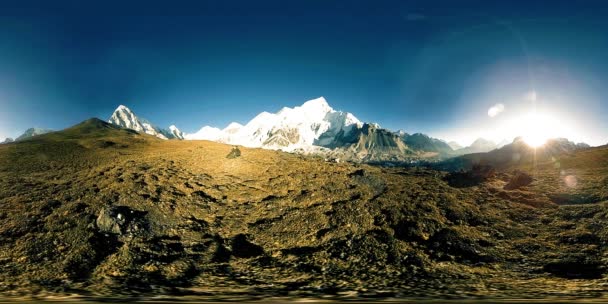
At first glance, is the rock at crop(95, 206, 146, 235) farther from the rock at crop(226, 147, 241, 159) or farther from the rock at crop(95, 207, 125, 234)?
the rock at crop(226, 147, 241, 159)

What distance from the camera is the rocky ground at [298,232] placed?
40.0 feet

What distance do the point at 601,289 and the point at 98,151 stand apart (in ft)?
151

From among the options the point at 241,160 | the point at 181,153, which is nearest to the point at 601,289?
the point at 241,160

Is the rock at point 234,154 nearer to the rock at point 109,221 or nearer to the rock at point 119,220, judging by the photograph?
the rock at point 119,220

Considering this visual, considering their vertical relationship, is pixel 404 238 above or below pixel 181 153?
below

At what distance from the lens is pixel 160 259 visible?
1572cm

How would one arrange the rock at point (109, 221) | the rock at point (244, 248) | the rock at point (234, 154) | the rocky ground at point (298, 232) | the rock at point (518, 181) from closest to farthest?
the rocky ground at point (298, 232) < the rock at point (244, 248) < the rock at point (109, 221) < the rock at point (518, 181) < the rock at point (234, 154)

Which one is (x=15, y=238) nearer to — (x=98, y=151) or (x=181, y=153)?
(x=181, y=153)

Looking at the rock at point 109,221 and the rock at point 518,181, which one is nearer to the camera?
the rock at point 109,221

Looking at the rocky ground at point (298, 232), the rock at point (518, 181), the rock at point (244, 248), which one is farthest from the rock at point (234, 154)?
the rock at point (518, 181)

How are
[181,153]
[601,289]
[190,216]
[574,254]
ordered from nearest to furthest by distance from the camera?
[601,289]
[574,254]
[190,216]
[181,153]

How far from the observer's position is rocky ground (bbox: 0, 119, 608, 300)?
40.0 ft

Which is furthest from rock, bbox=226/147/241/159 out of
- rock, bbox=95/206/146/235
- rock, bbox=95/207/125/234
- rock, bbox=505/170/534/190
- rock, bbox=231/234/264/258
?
rock, bbox=505/170/534/190

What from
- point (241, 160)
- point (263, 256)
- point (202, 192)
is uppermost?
point (241, 160)
